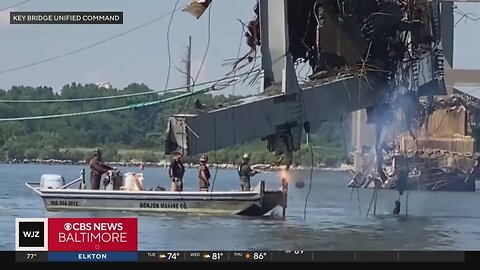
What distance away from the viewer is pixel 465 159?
1031 cm

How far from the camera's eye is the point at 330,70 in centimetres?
698

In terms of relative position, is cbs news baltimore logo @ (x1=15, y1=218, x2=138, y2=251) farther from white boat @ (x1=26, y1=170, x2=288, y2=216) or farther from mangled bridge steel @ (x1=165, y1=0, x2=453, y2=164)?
white boat @ (x1=26, y1=170, x2=288, y2=216)

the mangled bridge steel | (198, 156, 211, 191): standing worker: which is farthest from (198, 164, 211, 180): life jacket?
the mangled bridge steel

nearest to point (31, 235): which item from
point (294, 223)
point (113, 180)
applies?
point (294, 223)

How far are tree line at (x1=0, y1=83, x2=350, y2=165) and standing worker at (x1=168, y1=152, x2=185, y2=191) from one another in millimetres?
212

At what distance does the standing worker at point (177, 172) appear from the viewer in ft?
18.9

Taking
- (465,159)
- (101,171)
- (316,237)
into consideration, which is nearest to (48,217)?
(316,237)

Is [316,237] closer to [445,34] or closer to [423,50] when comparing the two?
[445,34]

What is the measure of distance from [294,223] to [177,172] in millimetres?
728

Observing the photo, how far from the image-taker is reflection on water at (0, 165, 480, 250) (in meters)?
4.79

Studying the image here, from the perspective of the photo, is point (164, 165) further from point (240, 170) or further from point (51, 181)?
point (240, 170)

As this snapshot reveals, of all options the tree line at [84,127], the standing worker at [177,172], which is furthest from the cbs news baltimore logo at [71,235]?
the standing worker at [177,172]
